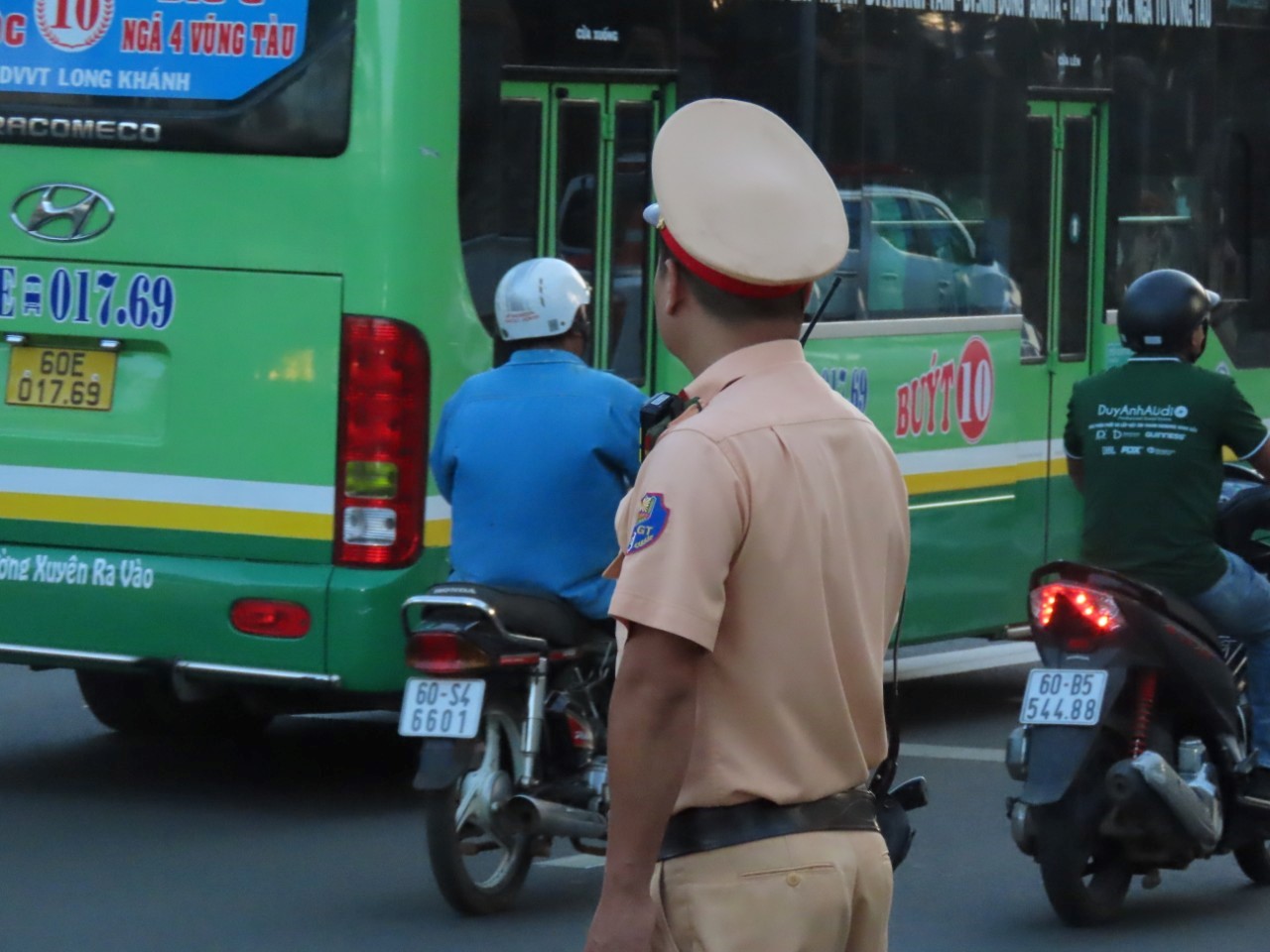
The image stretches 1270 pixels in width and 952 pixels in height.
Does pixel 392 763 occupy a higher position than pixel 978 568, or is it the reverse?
pixel 978 568

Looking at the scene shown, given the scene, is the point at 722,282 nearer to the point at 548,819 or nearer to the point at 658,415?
the point at 658,415

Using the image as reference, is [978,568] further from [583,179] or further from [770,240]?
[770,240]

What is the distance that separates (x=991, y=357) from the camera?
382 inches

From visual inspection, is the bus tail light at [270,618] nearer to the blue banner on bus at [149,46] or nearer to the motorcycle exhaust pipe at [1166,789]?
the blue banner on bus at [149,46]

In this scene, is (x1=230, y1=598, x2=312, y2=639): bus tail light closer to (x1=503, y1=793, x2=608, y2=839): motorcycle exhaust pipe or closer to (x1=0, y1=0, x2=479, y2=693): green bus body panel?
(x1=0, y1=0, x2=479, y2=693): green bus body panel

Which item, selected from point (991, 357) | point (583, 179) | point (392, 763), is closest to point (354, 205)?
point (583, 179)

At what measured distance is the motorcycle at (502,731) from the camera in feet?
20.8

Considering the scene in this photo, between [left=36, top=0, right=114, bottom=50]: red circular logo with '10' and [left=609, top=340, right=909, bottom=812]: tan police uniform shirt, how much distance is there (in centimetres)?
524

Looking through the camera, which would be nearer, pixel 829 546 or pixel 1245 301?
pixel 829 546

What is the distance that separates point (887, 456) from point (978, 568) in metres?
6.67

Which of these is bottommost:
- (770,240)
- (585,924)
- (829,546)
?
(585,924)

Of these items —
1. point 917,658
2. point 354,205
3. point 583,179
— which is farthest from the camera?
point 917,658

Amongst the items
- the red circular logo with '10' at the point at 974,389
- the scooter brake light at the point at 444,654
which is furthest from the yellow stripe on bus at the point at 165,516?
the red circular logo with '10' at the point at 974,389

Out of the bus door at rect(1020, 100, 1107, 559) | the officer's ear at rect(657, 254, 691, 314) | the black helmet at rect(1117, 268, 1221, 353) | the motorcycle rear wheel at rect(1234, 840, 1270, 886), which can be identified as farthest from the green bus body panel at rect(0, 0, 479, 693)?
the officer's ear at rect(657, 254, 691, 314)
